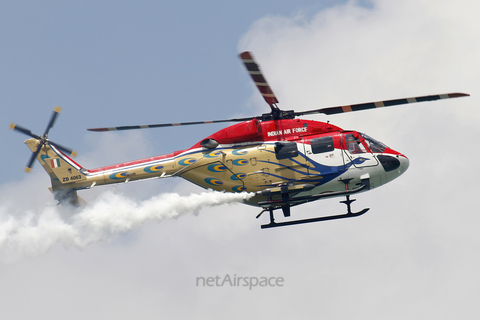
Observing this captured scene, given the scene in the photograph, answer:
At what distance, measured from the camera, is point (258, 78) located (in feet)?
84.3

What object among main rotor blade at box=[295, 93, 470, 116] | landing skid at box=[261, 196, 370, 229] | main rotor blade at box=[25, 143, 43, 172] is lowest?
landing skid at box=[261, 196, 370, 229]

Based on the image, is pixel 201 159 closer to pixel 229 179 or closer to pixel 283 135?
pixel 229 179

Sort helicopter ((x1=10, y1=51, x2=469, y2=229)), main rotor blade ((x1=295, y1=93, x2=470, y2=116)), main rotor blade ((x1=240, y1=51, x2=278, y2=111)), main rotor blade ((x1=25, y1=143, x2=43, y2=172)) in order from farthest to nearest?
main rotor blade ((x1=25, y1=143, x2=43, y2=172)) → helicopter ((x1=10, y1=51, x2=469, y2=229)) → main rotor blade ((x1=295, y1=93, x2=470, y2=116)) → main rotor blade ((x1=240, y1=51, x2=278, y2=111))

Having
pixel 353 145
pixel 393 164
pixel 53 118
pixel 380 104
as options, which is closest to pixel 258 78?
pixel 380 104

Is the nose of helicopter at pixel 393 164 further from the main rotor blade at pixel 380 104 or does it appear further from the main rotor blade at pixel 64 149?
the main rotor blade at pixel 64 149

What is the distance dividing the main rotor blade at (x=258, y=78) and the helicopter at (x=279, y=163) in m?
0.37

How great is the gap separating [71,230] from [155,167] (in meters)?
5.38

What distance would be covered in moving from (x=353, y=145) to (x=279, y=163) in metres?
3.24

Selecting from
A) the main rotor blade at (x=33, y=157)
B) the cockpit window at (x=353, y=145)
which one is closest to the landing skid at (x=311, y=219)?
the cockpit window at (x=353, y=145)

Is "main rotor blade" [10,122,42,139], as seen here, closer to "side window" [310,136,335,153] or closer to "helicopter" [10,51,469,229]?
"helicopter" [10,51,469,229]

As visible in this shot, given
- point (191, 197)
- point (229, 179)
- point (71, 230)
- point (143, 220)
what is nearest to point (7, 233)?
point (71, 230)

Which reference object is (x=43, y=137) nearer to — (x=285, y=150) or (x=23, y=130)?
(x=23, y=130)

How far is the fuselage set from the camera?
28203 millimetres

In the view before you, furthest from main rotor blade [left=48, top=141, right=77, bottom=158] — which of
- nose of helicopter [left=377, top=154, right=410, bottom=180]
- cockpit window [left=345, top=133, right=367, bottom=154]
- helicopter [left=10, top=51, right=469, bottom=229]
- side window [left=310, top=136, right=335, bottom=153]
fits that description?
nose of helicopter [left=377, top=154, right=410, bottom=180]
